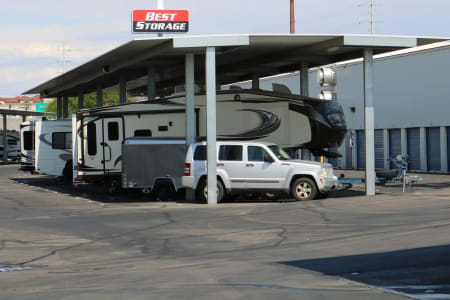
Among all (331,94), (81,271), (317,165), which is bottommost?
(81,271)

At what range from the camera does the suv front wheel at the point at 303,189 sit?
70.1 ft

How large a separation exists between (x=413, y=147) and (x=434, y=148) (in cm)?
189

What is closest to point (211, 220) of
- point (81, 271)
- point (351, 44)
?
point (81, 271)

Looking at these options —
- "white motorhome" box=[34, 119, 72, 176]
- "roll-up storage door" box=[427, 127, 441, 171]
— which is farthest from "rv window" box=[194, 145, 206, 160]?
"roll-up storage door" box=[427, 127, 441, 171]

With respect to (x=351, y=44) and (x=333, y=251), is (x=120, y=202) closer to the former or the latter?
(x=351, y=44)

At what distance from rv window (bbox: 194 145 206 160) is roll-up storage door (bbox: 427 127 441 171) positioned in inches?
821

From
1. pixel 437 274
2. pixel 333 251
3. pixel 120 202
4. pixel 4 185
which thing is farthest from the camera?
pixel 4 185

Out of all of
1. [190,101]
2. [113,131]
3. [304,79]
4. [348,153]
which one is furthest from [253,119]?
[348,153]

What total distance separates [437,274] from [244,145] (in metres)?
13.1

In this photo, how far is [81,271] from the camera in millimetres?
10906

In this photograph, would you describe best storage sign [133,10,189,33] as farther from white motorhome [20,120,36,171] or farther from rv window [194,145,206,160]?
rv window [194,145,206,160]

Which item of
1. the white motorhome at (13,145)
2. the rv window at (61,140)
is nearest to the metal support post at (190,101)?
the rv window at (61,140)

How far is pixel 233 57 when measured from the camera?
26.7m

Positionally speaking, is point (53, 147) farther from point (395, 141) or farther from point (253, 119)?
point (395, 141)
